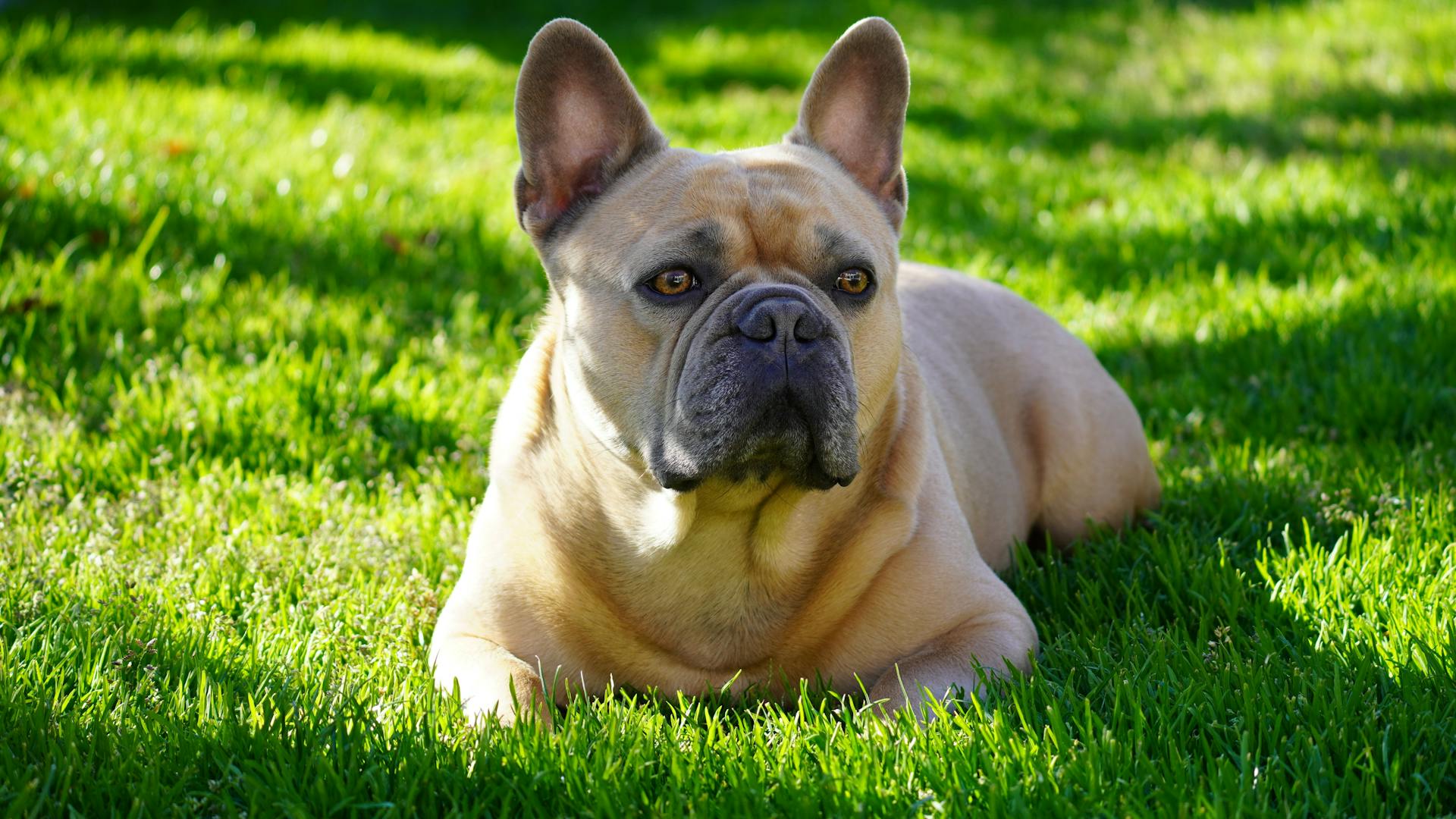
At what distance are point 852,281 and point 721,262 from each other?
13.2 inches

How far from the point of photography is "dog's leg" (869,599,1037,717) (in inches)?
121

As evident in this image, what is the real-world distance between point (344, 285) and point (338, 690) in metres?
2.96

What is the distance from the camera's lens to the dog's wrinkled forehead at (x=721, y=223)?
3.22m

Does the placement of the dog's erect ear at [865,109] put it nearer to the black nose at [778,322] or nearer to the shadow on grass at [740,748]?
the black nose at [778,322]

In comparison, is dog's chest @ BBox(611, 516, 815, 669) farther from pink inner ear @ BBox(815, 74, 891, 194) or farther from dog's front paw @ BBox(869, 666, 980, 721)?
pink inner ear @ BBox(815, 74, 891, 194)

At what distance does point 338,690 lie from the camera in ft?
10.2

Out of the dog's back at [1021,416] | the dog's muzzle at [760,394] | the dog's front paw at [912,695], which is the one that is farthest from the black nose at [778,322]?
the dog's back at [1021,416]

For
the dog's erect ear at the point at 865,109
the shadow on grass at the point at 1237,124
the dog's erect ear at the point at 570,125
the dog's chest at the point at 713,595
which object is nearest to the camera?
the dog's chest at the point at 713,595

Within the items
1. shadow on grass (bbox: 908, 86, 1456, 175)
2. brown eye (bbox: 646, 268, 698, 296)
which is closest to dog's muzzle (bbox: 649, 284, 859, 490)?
brown eye (bbox: 646, 268, 698, 296)

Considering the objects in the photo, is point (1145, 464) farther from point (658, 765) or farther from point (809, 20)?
point (809, 20)

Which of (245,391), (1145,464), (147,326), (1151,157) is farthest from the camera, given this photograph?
(1151,157)

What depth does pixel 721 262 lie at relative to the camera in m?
3.22

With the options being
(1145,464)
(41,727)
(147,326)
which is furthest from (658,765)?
(147,326)

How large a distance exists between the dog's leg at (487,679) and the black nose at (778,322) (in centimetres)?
93
